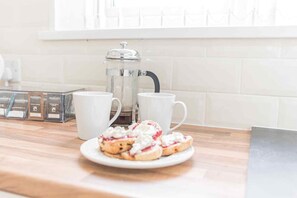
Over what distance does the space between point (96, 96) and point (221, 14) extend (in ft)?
1.66

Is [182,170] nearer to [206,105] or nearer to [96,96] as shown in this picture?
[96,96]

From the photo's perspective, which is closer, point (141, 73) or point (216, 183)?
point (216, 183)

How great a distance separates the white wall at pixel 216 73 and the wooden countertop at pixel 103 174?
209mm

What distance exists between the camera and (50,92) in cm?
87

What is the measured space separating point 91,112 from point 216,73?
1.30 feet

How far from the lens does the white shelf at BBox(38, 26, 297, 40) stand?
0.79 meters

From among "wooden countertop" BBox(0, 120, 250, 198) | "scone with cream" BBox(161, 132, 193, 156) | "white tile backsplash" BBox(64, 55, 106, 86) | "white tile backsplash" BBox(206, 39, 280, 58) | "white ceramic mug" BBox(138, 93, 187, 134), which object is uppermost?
"white tile backsplash" BBox(206, 39, 280, 58)

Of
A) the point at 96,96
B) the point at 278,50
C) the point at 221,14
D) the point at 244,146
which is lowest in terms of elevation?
the point at 244,146

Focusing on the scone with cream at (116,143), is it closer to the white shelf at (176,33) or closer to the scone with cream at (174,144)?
the scone with cream at (174,144)

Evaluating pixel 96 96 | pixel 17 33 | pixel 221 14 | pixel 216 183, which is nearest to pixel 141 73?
pixel 96 96

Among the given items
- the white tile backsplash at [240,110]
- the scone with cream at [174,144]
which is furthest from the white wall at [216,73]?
the scone with cream at [174,144]

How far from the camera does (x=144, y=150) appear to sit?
51 cm

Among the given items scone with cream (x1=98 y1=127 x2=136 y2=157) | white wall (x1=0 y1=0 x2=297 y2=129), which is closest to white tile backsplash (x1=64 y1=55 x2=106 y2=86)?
white wall (x1=0 y1=0 x2=297 y2=129)

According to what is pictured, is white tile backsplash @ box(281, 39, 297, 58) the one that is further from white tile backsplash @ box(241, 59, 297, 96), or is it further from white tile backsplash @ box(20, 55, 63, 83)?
white tile backsplash @ box(20, 55, 63, 83)
